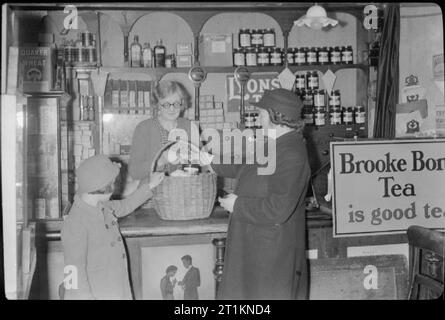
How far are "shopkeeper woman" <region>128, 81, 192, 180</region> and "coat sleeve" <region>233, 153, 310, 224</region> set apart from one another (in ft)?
2.40

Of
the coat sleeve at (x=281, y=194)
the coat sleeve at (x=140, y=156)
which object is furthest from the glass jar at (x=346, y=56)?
the coat sleeve at (x=281, y=194)

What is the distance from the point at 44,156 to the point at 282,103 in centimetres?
183

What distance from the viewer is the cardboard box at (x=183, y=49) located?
429cm

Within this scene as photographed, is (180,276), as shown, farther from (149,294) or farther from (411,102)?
(411,102)

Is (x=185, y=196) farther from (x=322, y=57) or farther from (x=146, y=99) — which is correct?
(x=322, y=57)

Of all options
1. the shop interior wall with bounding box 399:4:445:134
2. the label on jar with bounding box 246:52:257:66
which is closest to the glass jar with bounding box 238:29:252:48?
the label on jar with bounding box 246:52:257:66

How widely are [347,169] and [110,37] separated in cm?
271

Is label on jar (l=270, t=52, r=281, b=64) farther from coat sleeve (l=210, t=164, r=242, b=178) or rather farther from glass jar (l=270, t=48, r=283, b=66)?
coat sleeve (l=210, t=164, r=242, b=178)

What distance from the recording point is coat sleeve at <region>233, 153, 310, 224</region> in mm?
1998

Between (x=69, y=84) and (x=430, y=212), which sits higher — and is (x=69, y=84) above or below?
above

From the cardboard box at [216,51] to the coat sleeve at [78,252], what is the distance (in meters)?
2.54

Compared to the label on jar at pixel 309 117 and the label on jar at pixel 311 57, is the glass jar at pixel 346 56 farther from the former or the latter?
the label on jar at pixel 309 117

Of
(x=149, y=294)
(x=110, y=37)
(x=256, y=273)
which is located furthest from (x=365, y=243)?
(x=110, y=37)

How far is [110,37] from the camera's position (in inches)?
172
